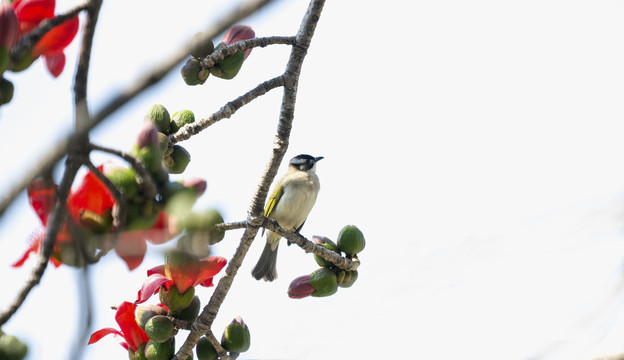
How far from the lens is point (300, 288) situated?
10.2 feet

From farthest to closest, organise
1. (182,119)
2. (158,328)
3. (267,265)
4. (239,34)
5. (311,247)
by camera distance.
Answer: (267,265) < (311,247) < (239,34) < (182,119) < (158,328)

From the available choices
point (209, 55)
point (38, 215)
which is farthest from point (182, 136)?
point (38, 215)

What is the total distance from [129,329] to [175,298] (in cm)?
30

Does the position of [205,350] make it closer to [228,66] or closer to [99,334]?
[99,334]

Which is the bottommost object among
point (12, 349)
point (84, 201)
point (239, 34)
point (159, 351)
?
point (12, 349)

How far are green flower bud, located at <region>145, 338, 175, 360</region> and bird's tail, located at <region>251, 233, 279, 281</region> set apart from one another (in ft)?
13.7

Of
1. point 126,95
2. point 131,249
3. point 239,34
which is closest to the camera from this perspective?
point 126,95

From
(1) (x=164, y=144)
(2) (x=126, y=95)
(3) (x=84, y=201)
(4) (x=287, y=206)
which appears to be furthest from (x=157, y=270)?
(4) (x=287, y=206)

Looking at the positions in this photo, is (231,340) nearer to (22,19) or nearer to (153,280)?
(153,280)

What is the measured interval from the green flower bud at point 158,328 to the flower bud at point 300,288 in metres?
0.76

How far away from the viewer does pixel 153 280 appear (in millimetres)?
2369

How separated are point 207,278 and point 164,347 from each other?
33 cm

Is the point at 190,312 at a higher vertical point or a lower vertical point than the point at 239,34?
lower

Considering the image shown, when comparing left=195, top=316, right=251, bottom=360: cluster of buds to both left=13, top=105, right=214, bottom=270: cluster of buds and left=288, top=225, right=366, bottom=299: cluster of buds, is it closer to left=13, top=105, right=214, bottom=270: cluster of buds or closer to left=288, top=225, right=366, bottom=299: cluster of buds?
left=288, top=225, right=366, bottom=299: cluster of buds
